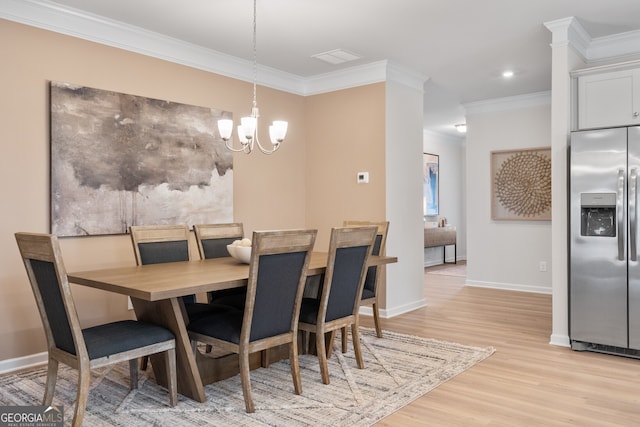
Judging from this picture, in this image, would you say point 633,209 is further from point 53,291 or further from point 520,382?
point 53,291

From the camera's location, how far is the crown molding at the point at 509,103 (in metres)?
6.30

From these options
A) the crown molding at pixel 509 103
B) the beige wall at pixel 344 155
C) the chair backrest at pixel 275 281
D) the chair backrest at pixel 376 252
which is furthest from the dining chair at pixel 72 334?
the crown molding at pixel 509 103

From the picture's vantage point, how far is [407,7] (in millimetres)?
3574

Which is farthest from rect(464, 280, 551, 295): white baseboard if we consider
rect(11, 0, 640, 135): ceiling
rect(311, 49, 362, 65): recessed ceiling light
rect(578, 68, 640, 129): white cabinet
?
rect(311, 49, 362, 65): recessed ceiling light

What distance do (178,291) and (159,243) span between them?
4.09 feet

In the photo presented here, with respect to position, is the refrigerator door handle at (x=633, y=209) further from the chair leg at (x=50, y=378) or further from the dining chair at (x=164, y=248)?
the chair leg at (x=50, y=378)

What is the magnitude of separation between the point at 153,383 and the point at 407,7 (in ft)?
10.0

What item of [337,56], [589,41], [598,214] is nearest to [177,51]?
[337,56]

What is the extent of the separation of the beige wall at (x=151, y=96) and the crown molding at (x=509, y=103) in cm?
241

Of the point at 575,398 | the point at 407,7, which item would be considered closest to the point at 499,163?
the point at 407,7

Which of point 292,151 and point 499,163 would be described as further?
point 499,163

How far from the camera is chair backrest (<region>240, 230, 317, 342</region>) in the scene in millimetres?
2557

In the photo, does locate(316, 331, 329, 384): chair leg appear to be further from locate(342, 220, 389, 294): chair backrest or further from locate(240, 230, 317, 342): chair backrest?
locate(342, 220, 389, 294): chair backrest

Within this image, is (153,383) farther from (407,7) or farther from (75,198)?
(407,7)
